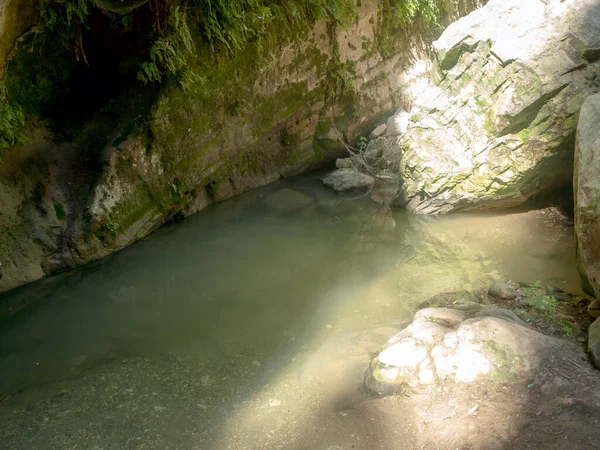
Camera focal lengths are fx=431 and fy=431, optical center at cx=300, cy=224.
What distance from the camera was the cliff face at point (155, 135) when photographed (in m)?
5.71

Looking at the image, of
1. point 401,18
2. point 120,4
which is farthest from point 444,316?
point 401,18

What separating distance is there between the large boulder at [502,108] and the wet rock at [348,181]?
1.01m

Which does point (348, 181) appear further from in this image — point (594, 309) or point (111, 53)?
point (594, 309)

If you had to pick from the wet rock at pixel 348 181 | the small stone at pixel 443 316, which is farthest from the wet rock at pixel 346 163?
the small stone at pixel 443 316

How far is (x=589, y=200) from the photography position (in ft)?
12.2

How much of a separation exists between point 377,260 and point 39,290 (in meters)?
4.32

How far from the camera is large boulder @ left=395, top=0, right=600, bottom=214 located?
5570mm

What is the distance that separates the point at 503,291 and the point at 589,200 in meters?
1.12

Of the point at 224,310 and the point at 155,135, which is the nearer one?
the point at 224,310

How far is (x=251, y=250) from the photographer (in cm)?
617

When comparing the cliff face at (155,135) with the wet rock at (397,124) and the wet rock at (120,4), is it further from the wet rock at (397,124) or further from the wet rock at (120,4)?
the wet rock at (120,4)

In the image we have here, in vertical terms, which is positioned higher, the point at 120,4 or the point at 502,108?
the point at 120,4

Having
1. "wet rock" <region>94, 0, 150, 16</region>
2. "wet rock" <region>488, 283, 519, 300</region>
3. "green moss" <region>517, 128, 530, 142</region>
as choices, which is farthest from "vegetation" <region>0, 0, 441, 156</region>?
"wet rock" <region>488, 283, 519, 300</region>

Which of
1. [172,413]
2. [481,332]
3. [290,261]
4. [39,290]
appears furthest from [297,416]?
[39,290]
